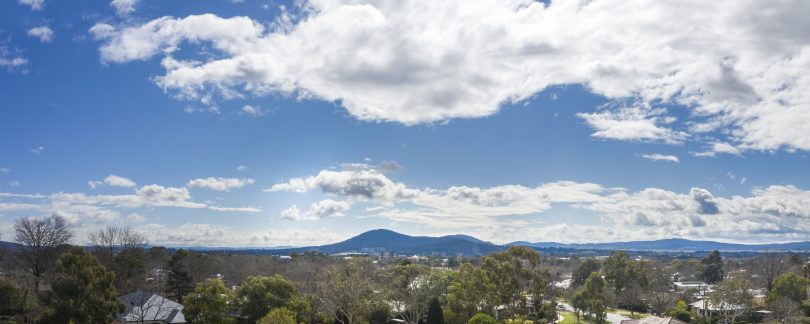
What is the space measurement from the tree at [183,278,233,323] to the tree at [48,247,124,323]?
575 cm

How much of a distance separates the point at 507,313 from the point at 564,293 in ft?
99.8

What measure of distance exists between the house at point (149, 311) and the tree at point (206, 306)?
21.6 ft

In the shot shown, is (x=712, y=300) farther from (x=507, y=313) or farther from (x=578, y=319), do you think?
(x=507, y=313)

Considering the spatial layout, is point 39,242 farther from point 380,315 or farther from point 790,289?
point 790,289

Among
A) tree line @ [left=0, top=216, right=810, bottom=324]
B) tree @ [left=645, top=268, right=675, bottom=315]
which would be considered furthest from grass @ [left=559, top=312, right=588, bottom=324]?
tree @ [left=645, top=268, right=675, bottom=315]

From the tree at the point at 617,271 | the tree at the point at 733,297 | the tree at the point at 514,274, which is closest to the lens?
the tree at the point at 514,274

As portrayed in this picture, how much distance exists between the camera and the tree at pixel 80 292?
36.6 metres

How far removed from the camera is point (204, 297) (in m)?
38.1

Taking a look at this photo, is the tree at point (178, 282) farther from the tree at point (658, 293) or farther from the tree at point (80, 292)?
the tree at point (658, 293)

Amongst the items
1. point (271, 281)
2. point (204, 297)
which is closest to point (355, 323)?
point (271, 281)

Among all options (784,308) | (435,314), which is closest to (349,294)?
(435,314)

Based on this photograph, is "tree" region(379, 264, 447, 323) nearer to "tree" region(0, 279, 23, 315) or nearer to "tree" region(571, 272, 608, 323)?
"tree" region(571, 272, 608, 323)

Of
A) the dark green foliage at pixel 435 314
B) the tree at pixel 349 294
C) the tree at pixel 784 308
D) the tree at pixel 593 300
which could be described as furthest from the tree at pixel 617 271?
the tree at pixel 349 294

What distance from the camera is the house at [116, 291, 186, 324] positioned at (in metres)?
44.3
